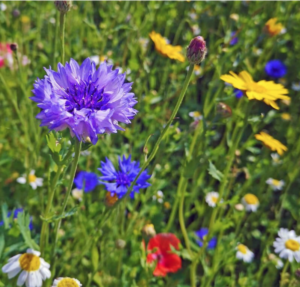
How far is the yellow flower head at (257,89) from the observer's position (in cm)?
101

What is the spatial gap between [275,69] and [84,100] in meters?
1.59

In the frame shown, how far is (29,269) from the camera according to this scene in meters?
0.93

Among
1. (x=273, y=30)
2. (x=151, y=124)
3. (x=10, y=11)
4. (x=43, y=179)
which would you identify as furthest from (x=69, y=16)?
(x=273, y=30)

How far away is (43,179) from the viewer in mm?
1517

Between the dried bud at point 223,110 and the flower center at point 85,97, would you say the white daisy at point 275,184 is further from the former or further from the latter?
the flower center at point 85,97

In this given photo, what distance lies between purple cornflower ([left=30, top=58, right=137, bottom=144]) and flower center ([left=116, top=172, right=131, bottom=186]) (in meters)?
0.33

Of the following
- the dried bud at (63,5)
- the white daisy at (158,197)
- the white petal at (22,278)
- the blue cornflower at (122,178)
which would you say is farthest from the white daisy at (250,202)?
the dried bud at (63,5)

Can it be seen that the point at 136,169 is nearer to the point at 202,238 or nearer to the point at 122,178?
the point at 122,178

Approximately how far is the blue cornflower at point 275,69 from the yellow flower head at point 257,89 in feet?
3.04

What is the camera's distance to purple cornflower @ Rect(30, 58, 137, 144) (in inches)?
25.3

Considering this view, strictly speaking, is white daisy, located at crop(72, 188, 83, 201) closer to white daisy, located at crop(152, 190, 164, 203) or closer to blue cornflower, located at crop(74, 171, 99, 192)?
blue cornflower, located at crop(74, 171, 99, 192)

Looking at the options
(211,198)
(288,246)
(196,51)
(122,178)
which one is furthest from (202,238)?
(196,51)

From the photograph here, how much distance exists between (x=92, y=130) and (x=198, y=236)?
96 cm

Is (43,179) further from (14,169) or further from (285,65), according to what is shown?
(285,65)
